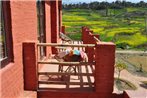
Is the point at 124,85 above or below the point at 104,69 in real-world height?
below

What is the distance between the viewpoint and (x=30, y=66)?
235 inches

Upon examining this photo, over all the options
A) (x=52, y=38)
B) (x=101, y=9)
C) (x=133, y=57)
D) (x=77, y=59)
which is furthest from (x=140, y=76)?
(x=101, y=9)

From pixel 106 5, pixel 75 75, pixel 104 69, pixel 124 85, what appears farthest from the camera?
pixel 106 5

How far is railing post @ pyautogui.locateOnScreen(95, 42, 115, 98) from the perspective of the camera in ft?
19.1

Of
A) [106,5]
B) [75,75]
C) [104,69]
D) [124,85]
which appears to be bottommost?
[124,85]

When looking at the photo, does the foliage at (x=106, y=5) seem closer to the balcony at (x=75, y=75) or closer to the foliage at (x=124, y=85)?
the foliage at (x=124, y=85)

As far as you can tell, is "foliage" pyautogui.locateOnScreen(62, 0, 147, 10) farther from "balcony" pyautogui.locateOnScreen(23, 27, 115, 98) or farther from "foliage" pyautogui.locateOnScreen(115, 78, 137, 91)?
"balcony" pyautogui.locateOnScreen(23, 27, 115, 98)

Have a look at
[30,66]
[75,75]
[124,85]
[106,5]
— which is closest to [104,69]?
[75,75]

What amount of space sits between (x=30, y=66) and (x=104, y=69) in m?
1.65

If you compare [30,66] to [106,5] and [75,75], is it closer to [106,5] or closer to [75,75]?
[75,75]

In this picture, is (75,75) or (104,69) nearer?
(104,69)

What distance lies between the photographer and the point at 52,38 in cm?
1144

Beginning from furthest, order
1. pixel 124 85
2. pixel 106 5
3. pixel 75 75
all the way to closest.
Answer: pixel 106 5
pixel 124 85
pixel 75 75

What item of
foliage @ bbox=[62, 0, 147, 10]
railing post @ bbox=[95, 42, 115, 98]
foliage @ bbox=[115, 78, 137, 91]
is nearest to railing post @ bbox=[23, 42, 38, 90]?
railing post @ bbox=[95, 42, 115, 98]
